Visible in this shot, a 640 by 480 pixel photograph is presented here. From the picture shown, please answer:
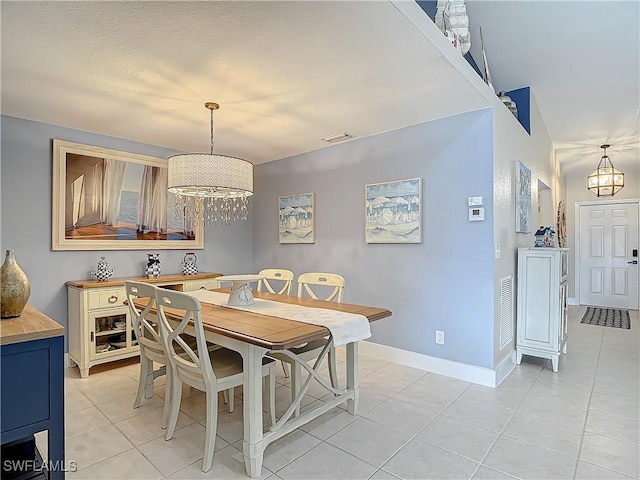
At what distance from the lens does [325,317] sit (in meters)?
2.10

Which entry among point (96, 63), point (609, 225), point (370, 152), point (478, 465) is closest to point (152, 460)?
point (478, 465)

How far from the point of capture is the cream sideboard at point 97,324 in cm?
301

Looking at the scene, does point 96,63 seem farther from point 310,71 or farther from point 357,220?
point 357,220

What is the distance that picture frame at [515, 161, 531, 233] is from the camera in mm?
3387

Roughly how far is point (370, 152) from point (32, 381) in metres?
3.13

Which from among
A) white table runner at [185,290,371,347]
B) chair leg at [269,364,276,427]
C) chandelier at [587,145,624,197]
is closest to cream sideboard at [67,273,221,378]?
white table runner at [185,290,371,347]

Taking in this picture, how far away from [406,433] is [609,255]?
21.2 ft

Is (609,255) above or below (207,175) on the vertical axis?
below

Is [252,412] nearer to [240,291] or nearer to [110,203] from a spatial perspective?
[240,291]

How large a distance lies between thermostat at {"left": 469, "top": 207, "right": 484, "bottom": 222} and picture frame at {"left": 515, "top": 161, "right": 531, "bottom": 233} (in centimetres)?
77

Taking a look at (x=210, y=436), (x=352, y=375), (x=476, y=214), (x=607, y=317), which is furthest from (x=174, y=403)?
(x=607, y=317)

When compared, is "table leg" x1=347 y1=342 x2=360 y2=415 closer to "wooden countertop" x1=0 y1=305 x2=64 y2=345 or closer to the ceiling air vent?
"wooden countertop" x1=0 y1=305 x2=64 y2=345

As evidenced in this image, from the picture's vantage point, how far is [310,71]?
7.36ft

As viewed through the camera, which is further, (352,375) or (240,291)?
(240,291)
